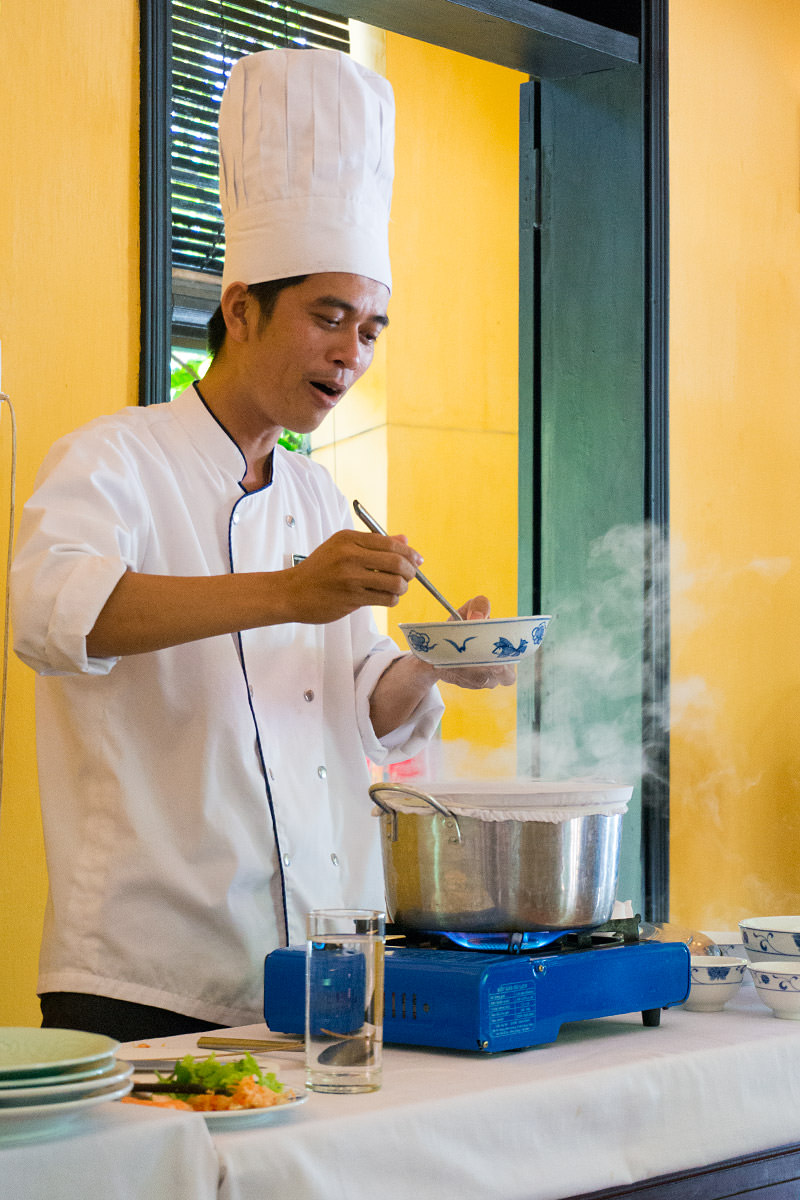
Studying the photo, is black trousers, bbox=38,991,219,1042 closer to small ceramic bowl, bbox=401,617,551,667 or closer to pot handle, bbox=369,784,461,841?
pot handle, bbox=369,784,461,841

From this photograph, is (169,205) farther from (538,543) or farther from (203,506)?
(538,543)

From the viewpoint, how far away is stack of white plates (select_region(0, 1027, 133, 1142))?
99 cm

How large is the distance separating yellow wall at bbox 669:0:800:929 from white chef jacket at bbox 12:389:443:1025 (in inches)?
70.6

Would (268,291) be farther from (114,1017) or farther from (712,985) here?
(712,985)

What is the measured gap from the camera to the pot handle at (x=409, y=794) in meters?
1.47

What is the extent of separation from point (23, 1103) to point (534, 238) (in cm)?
315

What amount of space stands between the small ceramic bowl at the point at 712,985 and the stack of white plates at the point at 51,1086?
918 millimetres

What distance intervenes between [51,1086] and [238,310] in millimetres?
1342

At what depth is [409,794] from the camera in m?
1.51

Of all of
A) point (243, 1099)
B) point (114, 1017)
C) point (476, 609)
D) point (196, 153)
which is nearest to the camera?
point (243, 1099)

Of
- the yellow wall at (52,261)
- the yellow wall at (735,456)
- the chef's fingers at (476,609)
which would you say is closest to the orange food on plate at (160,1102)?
the chef's fingers at (476,609)

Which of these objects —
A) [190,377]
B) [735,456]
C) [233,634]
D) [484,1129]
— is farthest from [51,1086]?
[190,377]

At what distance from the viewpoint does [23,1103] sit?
1000mm

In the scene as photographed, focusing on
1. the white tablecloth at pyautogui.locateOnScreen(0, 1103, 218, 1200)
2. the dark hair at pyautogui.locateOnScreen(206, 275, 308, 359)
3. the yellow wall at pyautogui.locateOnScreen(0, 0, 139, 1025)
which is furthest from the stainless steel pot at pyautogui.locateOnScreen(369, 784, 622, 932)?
the yellow wall at pyautogui.locateOnScreen(0, 0, 139, 1025)
